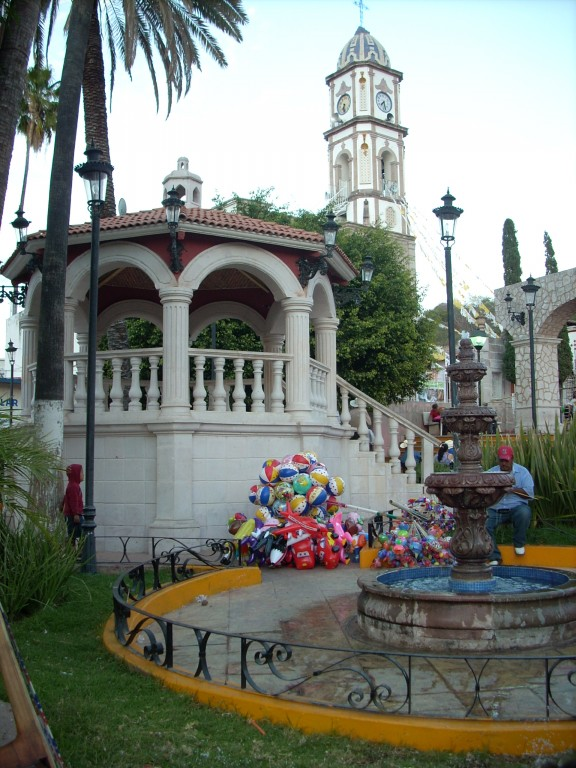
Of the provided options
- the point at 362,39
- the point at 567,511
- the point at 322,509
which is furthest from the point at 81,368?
the point at 362,39

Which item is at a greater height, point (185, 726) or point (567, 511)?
point (567, 511)

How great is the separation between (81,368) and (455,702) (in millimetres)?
9824

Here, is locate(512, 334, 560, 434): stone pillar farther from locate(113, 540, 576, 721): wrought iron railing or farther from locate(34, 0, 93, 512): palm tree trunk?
locate(113, 540, 576, 721): wrought iron railing

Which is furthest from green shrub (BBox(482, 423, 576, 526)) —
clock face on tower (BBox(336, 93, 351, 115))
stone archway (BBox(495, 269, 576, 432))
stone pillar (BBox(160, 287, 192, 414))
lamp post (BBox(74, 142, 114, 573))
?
clock face on tower (BBox(336, 93, 351, 115))

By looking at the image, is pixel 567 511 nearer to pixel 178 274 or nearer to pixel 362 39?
pixel 178 274

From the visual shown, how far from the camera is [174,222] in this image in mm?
12391

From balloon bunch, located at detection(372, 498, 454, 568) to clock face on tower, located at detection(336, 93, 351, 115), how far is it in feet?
189

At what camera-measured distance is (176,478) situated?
40.8ft

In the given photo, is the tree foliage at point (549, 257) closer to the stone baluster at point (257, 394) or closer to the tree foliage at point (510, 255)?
the tree foliage at point (510, 255)

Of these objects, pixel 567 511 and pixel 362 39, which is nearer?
pixel 567 511

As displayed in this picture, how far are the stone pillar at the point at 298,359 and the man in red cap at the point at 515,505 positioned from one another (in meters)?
4.53

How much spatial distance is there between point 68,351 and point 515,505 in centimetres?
850

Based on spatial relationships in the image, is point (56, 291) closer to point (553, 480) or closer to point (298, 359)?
point (298, 359)

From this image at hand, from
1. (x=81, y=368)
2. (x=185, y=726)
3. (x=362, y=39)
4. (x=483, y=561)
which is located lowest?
(x=185, y=726)
